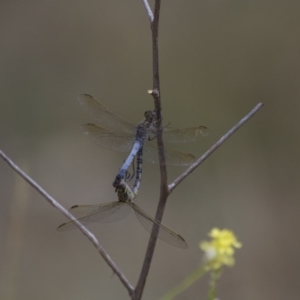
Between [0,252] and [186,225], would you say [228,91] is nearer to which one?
[186,225]

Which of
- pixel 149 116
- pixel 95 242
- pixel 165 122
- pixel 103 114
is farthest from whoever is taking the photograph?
pixel 165 122

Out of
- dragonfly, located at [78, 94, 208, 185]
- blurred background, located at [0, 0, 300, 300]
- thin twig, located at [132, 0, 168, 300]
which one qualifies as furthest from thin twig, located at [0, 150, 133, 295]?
blurred background, located at [0, 0, 300, 300]

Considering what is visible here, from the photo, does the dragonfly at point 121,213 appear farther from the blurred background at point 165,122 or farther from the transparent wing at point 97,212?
the blurred background at point 165,122

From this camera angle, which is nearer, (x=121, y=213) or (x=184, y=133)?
(x=121, y=213)

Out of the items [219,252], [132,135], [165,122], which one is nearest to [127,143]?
[132,135]

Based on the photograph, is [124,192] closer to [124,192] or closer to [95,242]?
[124,192]

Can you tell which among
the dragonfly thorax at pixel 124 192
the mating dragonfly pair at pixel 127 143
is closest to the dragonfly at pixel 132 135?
the mating dragonfly pair at pixel 127 143

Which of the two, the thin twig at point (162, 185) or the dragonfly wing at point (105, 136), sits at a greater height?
the thin twig at point (162, 185)
